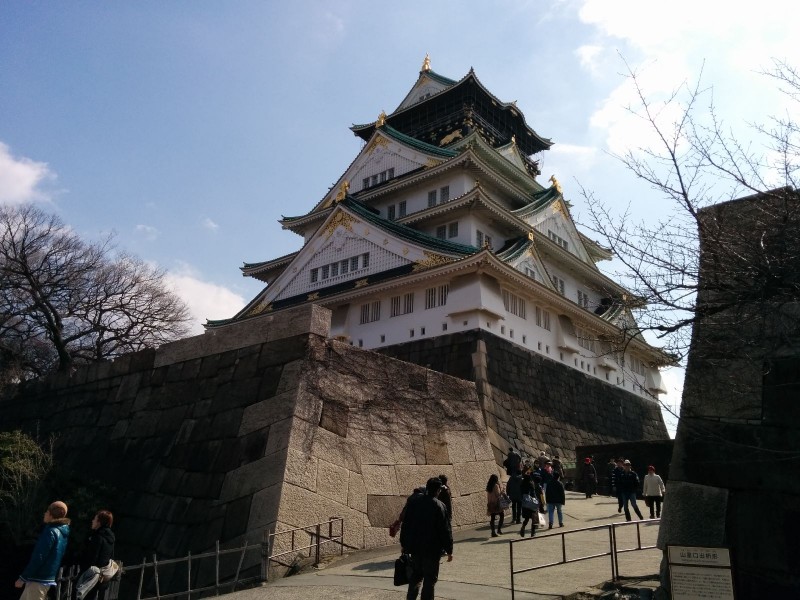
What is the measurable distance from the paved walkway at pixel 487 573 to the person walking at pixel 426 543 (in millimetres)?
899

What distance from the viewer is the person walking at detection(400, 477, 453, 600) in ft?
18.7

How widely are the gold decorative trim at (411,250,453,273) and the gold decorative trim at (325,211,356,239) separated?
4.47 meters

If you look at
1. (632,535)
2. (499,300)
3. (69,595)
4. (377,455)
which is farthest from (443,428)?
(499,300)

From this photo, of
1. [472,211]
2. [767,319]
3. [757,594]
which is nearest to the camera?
[757,594]

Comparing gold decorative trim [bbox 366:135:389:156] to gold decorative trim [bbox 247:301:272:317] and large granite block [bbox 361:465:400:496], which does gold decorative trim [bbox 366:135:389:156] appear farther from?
large granite block [bbox 361:465:400:496]

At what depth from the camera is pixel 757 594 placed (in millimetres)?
5016

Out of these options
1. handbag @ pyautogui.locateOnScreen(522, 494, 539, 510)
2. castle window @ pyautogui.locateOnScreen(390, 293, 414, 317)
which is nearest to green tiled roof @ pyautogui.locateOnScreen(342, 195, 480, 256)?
castle window @ pyautogui.locateOnScreen(390, 293, 414, 317)

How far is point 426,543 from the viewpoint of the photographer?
5.72 m

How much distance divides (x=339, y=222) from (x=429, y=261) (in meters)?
5.60

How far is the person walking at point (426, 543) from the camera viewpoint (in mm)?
5711

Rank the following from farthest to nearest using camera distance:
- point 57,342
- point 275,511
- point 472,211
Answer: point 472,211
point 57,342
point 275,511

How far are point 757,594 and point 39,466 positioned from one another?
37.6 feet

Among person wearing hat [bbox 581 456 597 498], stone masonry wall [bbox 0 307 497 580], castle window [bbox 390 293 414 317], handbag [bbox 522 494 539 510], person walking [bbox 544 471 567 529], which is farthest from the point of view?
castle window [bbox 390 293 414 317]

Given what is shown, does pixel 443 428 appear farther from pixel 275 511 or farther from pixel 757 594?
pixel 757 594
